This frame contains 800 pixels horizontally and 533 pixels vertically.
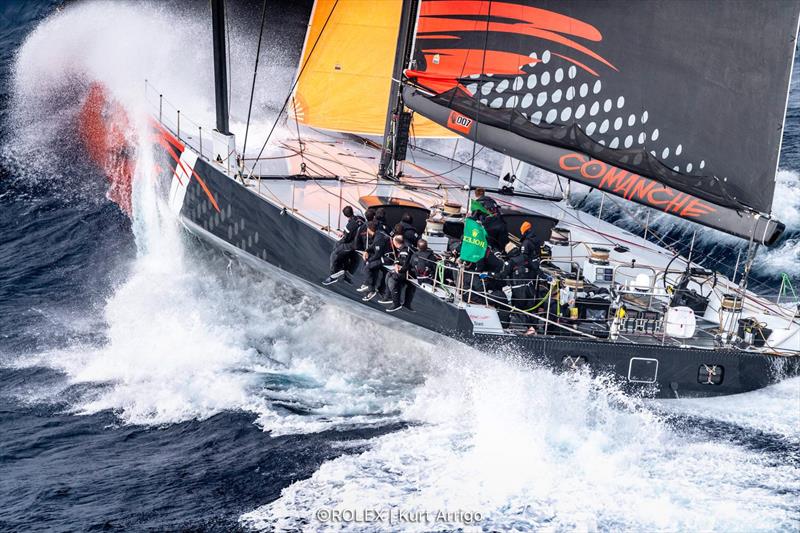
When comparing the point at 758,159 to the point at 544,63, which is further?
the point at 544,63

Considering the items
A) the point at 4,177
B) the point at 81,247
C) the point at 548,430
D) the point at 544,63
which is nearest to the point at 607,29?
the point at 544,63

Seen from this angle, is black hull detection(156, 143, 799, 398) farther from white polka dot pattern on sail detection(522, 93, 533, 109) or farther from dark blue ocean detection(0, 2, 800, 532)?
white polka dot pattern on sail detection(522, 93, 533, 109)

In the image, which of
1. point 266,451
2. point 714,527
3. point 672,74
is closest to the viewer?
point 714,527

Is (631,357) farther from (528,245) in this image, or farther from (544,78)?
(544,78)

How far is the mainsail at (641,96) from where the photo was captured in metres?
11.6

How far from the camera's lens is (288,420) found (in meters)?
11.8

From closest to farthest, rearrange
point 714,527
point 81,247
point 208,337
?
1. point 714,527
2. point 208,337
3. point 81,247

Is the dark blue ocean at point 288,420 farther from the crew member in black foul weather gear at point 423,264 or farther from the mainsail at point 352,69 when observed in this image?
the mainsail at point 352,69

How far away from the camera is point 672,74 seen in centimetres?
1191

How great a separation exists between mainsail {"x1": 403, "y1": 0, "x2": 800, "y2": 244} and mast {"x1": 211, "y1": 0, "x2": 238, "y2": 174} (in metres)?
2.69

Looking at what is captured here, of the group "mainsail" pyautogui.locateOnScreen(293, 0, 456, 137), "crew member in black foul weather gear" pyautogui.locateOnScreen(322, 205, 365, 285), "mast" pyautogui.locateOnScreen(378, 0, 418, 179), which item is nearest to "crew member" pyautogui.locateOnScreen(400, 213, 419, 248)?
"crew member in black foul weather gear" pyautogui.locateOnScreen(322, 205, 365, 285)

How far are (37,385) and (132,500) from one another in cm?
292

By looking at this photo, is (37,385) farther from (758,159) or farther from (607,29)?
(758,159)
